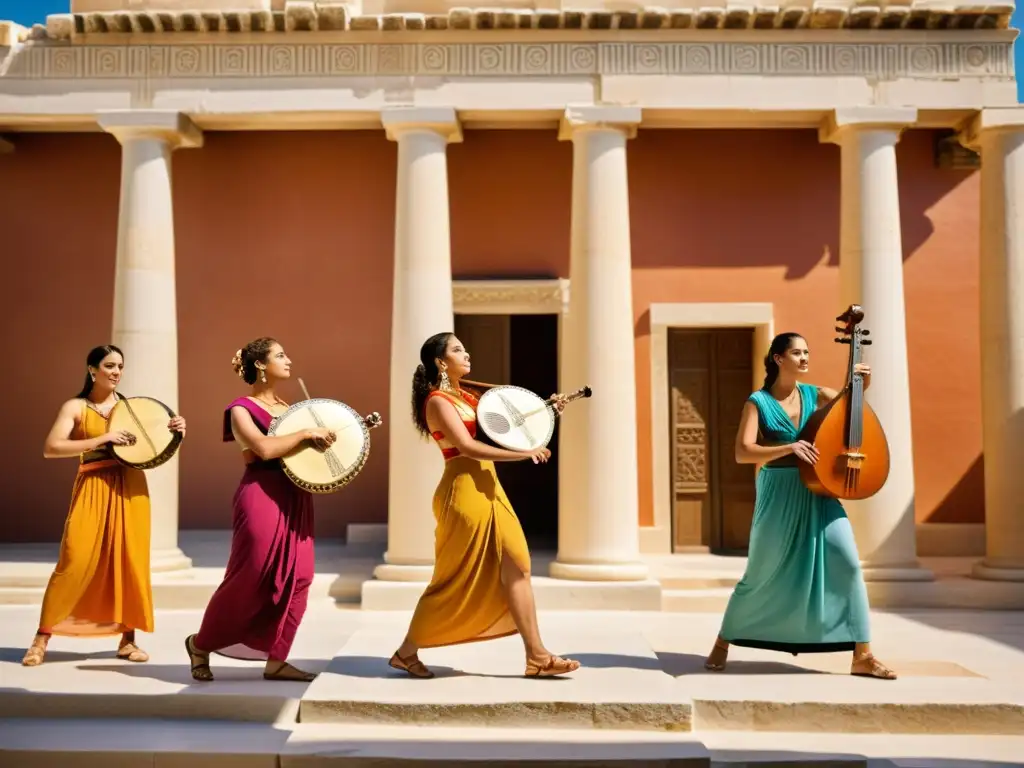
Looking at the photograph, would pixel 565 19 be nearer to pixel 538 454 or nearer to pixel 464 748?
pixel 538 454

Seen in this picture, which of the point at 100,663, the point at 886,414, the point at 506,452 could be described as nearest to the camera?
the point at 506,452

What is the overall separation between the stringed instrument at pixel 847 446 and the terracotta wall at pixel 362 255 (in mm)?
5868

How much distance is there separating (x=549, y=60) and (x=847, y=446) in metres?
5.48

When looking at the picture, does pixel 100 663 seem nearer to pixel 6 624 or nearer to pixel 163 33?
pixel 6 624

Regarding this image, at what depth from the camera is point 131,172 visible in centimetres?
1002

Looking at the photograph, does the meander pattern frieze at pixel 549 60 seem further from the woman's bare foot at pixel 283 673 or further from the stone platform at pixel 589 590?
the woman's bare foot at pixel 283 673

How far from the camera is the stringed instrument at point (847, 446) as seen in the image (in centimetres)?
591

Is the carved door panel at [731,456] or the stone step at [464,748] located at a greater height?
the carved door panel at [731,456]

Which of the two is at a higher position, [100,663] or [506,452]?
[506,452]

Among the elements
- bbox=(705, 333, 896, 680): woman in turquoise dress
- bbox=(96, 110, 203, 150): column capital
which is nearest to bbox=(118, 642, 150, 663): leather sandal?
bbox=(705, 333, 896, 680): woman in turquoise dress

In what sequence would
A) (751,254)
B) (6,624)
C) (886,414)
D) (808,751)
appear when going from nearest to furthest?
1. (808,751)
2. (6,624)
3. (886,414)
4. (751,254)

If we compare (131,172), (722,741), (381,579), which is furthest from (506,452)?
(131,172)

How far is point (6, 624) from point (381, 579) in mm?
3036

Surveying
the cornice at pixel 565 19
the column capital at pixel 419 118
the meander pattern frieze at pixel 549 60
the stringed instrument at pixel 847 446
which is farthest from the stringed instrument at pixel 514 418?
the cornice at pixel 565 19
